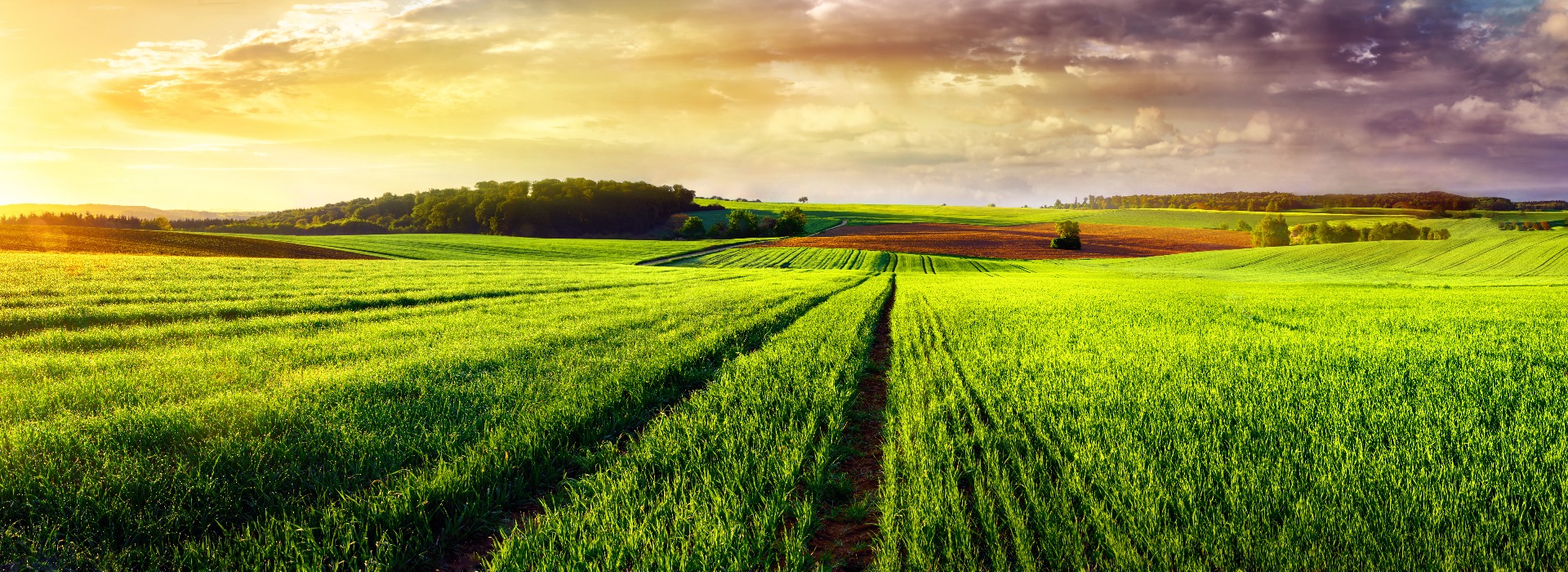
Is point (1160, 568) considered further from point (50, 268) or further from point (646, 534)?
point (50, 268)

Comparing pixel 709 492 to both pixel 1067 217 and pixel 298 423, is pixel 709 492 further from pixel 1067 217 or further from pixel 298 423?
pixel 1067 217

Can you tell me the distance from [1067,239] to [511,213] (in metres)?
86.0

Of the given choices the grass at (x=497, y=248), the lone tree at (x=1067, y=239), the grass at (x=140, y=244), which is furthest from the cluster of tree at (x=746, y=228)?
the grass at (x=140, y=244)

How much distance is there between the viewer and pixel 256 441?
→ 464 centimetres

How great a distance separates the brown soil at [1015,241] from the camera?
71500 millimetres

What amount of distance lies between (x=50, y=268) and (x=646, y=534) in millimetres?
25568

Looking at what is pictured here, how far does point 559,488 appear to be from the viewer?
15.2 ft

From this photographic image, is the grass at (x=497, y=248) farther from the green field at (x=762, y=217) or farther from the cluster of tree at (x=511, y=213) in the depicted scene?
the green field at (x=762, y=217)

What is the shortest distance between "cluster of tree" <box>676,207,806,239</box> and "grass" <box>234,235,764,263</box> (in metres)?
24.4

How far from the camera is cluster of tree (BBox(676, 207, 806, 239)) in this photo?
96.7m

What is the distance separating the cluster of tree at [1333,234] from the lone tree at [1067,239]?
27476 millimetres

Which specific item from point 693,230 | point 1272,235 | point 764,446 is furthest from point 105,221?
point 1272,235

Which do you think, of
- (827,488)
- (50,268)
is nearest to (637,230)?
(50,268)

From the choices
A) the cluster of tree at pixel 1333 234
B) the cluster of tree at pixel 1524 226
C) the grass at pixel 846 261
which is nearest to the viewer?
the grass at pixel 846 261
